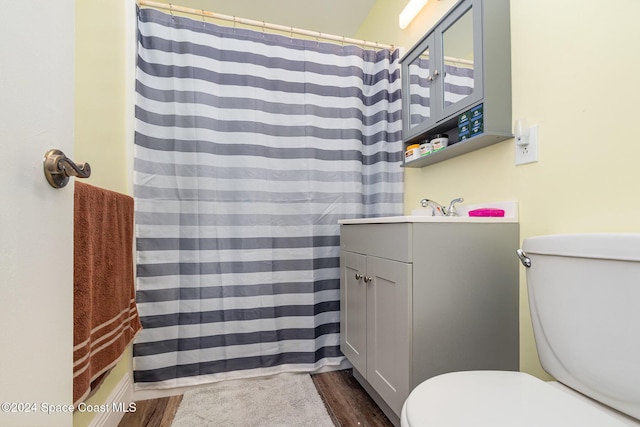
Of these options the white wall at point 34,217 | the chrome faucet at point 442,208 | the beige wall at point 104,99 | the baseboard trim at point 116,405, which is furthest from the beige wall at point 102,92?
the chrome faucet at point 442,208

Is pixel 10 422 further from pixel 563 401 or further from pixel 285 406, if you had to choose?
pixel 285 406

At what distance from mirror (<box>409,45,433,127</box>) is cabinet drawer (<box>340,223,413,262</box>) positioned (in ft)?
2.21

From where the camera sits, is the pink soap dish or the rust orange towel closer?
the rust orange towel

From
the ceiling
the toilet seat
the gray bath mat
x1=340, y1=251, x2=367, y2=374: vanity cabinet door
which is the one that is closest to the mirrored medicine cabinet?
x1=340, y1=251, x2=367, y2=374: vanity cabinet door

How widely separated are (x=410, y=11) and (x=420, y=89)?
0.48m

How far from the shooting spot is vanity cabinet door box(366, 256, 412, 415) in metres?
1.04

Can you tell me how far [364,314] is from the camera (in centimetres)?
136

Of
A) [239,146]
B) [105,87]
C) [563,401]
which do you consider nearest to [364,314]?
[563,401]

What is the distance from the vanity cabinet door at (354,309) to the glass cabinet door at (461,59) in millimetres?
821

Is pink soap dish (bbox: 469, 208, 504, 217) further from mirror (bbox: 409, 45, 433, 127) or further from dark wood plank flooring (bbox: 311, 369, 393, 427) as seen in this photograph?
dark wood plank flooring (bbox: 311, 369, 393, 427)

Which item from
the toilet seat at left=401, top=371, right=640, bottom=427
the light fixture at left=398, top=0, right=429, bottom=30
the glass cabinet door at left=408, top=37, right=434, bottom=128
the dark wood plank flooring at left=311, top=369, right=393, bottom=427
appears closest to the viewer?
the toilet seat at left=401, top=371, right=640, bottom=427

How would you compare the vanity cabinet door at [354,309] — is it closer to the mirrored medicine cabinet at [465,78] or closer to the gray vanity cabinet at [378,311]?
the gray vanity cabinet at [378,311]

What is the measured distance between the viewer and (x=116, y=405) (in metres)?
1.28

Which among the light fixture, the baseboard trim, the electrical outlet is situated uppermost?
the light fixture
